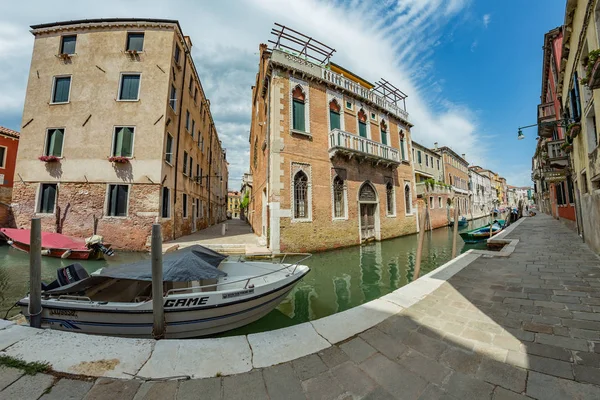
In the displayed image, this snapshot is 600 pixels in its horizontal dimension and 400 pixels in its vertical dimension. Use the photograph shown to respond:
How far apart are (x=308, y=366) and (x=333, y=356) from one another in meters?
0.27

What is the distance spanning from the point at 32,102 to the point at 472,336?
711 inches

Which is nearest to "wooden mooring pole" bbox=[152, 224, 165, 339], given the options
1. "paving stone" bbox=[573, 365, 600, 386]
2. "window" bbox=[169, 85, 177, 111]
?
"paving stone" bbox=[573, 365, 600, 386]

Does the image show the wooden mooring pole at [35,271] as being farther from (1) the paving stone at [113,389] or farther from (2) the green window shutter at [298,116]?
(2) the green window shutter at [298,116]

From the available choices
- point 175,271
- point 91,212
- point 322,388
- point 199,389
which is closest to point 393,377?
point 322,388

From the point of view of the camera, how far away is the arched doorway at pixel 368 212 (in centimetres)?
1291

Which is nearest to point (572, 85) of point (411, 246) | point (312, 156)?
point (411, 246)

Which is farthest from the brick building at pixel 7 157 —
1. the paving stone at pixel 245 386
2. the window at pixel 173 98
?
the paving stone at pixel 245 386

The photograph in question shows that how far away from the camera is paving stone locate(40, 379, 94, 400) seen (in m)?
1.52

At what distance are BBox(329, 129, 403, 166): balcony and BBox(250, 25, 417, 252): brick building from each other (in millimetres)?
52

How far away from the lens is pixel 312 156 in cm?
1116

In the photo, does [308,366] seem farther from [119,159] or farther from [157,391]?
[119,159]

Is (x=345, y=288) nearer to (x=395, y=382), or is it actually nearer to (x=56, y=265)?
(x=395, y=382)

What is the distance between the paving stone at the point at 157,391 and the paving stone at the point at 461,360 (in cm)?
223

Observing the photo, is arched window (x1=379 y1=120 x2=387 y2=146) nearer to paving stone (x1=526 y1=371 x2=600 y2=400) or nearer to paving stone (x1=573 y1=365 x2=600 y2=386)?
paving stone (x1=573 y1=365 x2=600 y2=386)
